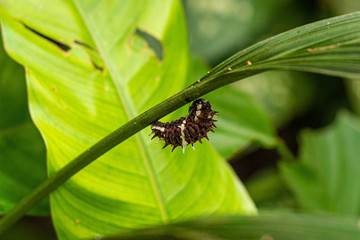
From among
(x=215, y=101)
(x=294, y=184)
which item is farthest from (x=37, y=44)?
(x=294, y=184)

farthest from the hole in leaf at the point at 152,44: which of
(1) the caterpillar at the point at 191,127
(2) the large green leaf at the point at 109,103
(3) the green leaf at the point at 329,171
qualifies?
(3) the green leaf at the point at 329,171

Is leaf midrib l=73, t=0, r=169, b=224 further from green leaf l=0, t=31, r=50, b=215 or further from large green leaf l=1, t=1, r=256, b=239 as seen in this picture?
green leaf l=0, t=31, r=50, b=215

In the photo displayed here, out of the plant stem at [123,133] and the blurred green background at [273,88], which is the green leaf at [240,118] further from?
the plant stem at [123,133]

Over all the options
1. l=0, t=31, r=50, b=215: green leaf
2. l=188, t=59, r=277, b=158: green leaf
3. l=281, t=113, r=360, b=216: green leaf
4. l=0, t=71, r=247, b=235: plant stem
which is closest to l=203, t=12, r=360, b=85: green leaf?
l=0, t=71, r=247, b=235: plant stem

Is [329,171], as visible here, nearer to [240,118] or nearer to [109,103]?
[240,118]

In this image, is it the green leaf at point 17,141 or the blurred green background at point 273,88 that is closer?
the green leaf at point 17,141

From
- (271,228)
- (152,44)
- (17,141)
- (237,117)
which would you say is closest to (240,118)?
(237,117)
